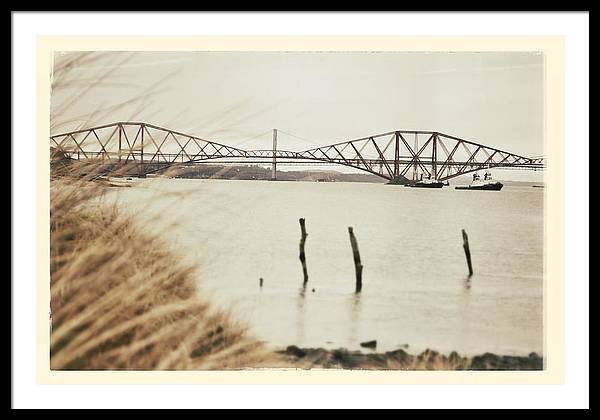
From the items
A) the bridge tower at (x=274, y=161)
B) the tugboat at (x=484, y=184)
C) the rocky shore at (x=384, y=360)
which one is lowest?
the rocky shore at (x=384, y=360)

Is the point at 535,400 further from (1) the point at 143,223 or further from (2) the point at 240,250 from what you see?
(1) the point at 143,223

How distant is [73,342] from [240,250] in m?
0.82

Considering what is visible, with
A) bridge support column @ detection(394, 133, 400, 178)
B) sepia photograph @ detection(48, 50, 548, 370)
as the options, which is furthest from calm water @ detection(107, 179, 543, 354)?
bridge support column @ detection(394, 133, 400, 178)

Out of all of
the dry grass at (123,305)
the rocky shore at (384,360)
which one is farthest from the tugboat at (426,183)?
the dry grass at (123,305)

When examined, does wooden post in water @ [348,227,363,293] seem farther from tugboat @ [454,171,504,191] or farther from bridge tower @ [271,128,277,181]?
tugboat @ [454,171,504,191]

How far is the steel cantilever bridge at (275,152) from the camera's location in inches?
140

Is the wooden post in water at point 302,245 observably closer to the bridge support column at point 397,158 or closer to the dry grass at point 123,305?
the dry grass at point 123,305

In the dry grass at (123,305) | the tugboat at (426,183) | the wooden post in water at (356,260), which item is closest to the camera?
the dry grass at (123,305)

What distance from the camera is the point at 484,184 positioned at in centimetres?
364

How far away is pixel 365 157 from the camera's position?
143 inches

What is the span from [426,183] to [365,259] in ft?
1.50

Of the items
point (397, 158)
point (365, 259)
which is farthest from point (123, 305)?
point (397, 158)

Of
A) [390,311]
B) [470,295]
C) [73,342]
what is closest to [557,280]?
[470,295]

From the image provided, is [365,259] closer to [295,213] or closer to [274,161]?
[295,213]
